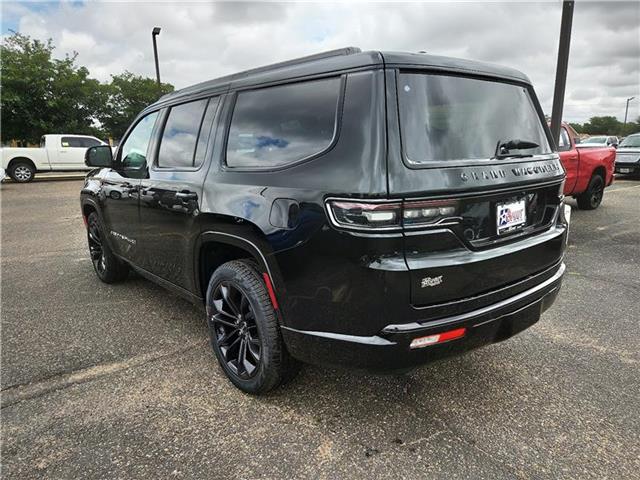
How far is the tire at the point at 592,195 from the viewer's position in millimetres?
8656

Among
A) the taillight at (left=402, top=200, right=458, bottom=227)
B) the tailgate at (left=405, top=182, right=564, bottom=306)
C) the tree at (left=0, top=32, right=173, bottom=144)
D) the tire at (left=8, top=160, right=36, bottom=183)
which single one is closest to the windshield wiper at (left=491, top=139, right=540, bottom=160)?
the tailgate at (left=405, top=182, right=564, bottom=306)

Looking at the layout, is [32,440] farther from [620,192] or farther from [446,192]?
[620,192]

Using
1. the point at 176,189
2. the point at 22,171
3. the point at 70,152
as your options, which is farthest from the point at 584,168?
the point at 22,171

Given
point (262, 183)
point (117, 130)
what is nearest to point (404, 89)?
point (262, 183)

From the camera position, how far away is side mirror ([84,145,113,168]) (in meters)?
3.90

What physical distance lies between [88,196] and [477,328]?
12.9 feet

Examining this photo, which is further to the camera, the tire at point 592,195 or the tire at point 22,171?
the tire at point 22,171

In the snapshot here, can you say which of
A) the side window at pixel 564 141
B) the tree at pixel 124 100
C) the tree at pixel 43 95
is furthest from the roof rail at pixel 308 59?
the tree at pixel 124 100

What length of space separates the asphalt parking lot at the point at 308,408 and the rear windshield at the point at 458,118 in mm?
1255

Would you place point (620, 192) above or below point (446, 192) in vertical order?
below

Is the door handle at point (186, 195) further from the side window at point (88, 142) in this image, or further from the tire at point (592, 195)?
the side window at point (88, 142)

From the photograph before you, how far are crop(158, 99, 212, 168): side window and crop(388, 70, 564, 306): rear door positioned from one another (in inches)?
56.5

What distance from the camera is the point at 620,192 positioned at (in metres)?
12.1

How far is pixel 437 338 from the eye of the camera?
205 centimetres
